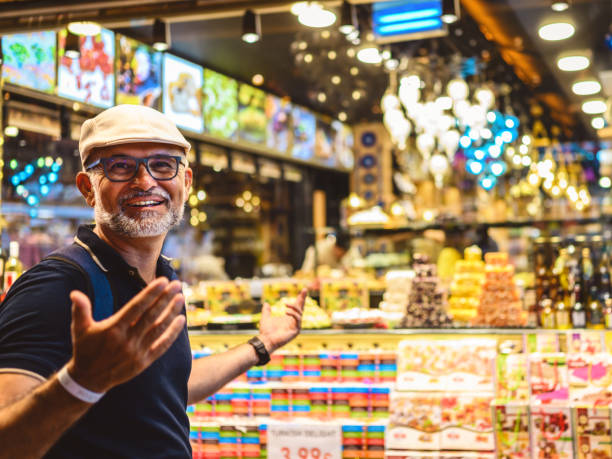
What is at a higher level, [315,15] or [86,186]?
[315,15]

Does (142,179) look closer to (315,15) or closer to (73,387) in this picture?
(73,387)

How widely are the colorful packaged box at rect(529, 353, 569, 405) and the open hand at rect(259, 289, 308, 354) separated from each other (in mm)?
1304

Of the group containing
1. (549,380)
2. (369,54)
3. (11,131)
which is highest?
(369,54)

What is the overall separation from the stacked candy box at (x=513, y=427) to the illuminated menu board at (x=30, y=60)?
477cm

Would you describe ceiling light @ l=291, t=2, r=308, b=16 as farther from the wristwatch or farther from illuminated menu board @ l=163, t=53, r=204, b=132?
illuminated menu board @ l=163, t=53, r=204, b=132

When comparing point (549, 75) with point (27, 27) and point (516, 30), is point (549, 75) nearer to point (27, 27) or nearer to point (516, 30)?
point (516, 30)

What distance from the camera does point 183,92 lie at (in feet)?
27.5

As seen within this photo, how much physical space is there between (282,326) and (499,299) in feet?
6.32

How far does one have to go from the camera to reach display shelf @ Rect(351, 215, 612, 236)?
8156 millimetres

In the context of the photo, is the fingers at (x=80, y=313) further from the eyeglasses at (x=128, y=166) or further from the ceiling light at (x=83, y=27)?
the ceiling light at (x=83, y=27)

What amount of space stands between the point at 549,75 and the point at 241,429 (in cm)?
806

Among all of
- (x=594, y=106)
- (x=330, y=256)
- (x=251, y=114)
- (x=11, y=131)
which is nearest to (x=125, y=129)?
(x=11, y=131)

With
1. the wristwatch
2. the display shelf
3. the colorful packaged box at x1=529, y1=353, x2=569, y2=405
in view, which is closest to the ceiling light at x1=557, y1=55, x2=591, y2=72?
the display shelf

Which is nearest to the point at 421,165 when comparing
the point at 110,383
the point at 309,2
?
the point at 309,2
